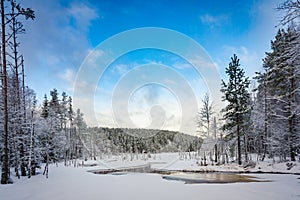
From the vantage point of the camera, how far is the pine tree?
2719 centimetres

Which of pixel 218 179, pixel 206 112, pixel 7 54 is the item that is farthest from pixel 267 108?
pixel 7 54

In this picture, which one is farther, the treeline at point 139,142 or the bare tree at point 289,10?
the treeline at point 139,142

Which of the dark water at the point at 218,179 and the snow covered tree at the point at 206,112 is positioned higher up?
the snow covered tree at the point at 206,112

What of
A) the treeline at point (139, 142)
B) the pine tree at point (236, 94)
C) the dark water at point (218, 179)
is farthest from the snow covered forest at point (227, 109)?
the treeline at point (139, 142)

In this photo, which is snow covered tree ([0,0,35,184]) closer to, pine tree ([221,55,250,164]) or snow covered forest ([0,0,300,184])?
snow covered forest ([0,0,300,184])

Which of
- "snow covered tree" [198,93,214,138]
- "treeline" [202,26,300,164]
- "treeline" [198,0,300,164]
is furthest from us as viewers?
"snow covered tree" [198,93,214,138]

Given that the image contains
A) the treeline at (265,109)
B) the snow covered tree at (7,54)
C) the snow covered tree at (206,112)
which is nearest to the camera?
the snow covered tree at (7,54)

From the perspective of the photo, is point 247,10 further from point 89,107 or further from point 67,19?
point 89,107

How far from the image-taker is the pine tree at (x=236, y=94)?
27.2 m

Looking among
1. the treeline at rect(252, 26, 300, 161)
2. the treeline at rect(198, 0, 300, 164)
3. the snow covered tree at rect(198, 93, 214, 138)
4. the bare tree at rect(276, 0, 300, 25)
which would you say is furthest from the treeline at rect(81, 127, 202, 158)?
the bare tree at rect(276, 0, 300, 25)

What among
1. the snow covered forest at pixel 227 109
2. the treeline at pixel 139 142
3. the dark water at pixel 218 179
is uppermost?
the snow covered forest at pixel 227 109

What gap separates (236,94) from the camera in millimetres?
27609

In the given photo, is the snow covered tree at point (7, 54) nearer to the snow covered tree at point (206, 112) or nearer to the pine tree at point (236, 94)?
the pine tree at point (236, 94)

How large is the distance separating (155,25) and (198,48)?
15.9ft
